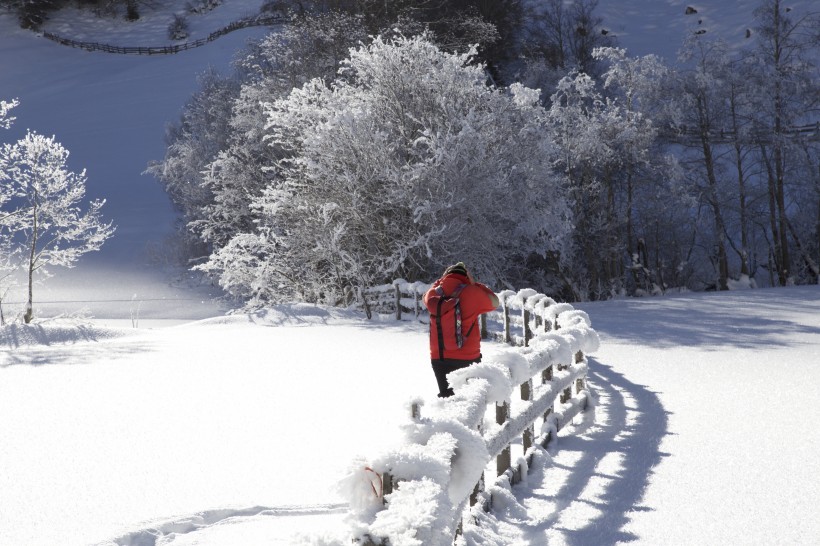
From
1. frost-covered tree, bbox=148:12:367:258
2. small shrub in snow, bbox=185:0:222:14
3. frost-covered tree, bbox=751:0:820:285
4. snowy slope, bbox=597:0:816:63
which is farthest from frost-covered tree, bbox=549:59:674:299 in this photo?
small shrub in snow, bbox=185:0:222:14

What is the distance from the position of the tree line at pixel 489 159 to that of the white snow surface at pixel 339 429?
3.79 meters

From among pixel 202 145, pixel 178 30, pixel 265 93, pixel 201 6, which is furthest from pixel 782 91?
pixel 201 6

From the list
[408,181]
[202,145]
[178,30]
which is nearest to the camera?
[408,181]

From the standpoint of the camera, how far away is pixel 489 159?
82.2 ft

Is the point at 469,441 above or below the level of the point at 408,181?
below

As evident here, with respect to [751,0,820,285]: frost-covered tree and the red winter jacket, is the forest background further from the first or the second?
the red winter jacket

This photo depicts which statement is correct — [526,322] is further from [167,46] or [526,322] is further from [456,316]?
[167,46]

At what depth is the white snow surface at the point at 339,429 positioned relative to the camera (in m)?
5.61

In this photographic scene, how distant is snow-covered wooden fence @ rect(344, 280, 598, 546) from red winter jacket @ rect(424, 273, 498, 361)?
0.54 m

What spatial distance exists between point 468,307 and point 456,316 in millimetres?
157

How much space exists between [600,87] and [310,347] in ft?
116

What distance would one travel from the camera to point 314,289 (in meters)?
27.4

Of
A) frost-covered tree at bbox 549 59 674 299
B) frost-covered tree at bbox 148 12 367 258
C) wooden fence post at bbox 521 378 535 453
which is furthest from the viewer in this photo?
frost-covered tree at bbox 148 12 367 258

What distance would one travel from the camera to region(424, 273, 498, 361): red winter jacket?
7.95 m
